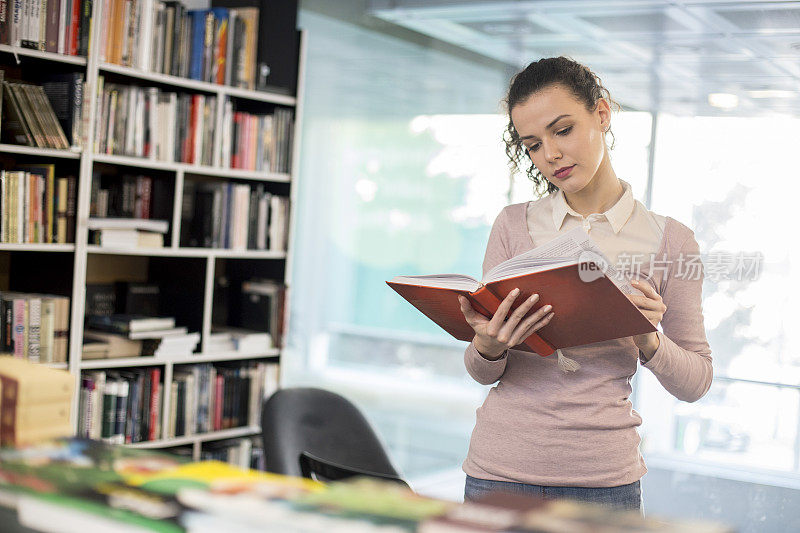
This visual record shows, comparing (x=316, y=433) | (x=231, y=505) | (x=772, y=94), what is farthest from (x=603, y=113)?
(x=772, y=94)

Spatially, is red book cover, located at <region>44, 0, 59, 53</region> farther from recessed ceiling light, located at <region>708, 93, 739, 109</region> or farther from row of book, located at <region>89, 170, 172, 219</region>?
recessed ceiling light, located at <region>708, 93, 739, 109</region>

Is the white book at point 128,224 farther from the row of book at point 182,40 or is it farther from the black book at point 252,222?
the row of book at point 182,40

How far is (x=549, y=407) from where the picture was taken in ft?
5.08

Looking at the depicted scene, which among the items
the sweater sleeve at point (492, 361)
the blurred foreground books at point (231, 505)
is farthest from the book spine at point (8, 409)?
the sweater sleeve at point (492, 361)

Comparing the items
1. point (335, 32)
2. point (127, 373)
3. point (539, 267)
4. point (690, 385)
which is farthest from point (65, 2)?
point (690, 385)

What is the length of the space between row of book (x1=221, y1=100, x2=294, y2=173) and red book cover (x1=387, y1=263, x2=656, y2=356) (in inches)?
78.8

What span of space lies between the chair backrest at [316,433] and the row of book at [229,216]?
3.04 feet

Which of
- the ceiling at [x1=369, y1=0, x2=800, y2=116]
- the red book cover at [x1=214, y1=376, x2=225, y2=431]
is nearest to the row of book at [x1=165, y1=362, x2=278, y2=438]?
the red book cover at [x1=214, y1=376, x2=225, y2=431]

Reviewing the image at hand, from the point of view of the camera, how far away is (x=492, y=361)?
157 cm

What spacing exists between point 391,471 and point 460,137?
185cm

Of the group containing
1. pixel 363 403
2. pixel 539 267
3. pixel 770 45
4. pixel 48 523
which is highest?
pixel 770 45

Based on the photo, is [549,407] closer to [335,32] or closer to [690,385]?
[690,385]

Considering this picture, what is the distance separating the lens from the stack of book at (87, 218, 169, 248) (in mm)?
2939

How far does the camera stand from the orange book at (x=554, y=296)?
1342mm
